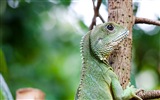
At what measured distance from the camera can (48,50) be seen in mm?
4289

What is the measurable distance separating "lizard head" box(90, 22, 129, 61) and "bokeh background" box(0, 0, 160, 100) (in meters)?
1.57

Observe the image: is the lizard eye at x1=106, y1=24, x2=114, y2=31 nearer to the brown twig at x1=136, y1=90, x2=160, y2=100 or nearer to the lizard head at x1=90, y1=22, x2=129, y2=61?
the lizard head at x1=90, y1=22, x2=129, y2=61

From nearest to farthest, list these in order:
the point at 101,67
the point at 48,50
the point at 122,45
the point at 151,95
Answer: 1. the point at 151,95
2. the point at 122,45
3. the point at 101,67
4. the point at 48,50

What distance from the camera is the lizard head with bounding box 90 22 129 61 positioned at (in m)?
2.09

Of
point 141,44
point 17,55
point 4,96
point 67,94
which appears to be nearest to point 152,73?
point 141,44

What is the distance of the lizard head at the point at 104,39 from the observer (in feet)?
6.87

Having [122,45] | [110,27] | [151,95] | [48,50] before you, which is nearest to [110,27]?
[110,27]

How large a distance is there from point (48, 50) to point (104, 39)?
7.06ft

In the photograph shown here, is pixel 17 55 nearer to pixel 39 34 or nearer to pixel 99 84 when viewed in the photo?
pixel 39 34

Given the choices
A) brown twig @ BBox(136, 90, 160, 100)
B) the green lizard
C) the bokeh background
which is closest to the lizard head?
the green lizard

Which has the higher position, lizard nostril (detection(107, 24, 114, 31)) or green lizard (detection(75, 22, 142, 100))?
lizard nostril (detection(107, 24, 114, 31))

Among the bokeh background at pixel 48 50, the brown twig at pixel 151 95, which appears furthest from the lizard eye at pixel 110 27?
the bokeh background at pixel 48 50

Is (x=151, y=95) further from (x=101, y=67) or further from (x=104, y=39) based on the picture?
(x=104, y=39)

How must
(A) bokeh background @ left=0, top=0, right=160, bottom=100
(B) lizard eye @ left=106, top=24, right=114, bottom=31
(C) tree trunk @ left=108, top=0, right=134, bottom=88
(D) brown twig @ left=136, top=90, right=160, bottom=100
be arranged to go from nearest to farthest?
1. (D) brown twig @ left=136, top=90, right=160, bottom=100
2. (C) tree trunk @ left=108, top=0, right=134, bottom=88
3. (B) lizard eye @ left=106, top=24, right=114, bottom=31
4. (A) bokeh background @ left=0, top=0, right=160, bottom=100
